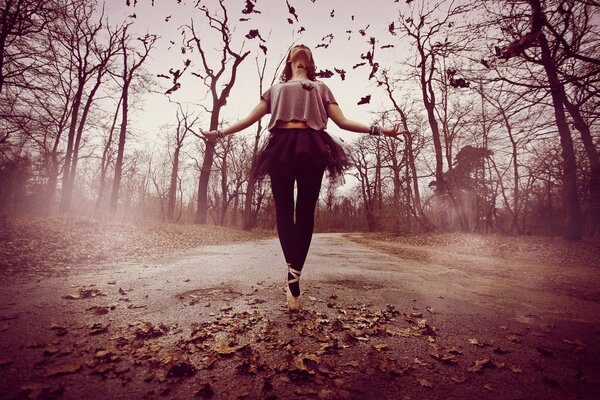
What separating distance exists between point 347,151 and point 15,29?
42.5 feet

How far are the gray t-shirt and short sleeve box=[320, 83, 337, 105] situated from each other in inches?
2.7

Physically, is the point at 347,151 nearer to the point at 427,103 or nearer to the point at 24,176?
the point at 427,103

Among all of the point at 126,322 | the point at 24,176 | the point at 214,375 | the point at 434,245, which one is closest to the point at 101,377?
the point at 214,375

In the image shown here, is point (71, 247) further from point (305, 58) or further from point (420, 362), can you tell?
point (420, 362)

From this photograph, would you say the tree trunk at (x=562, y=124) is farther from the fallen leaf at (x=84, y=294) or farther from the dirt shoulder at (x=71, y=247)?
the dirt shoulder at (x=71, y=247)

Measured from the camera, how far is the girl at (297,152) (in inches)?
96.9

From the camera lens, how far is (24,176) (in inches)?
703

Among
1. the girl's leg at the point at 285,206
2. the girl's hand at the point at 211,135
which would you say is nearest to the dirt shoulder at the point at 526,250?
the girl's leg at the point at 285,206

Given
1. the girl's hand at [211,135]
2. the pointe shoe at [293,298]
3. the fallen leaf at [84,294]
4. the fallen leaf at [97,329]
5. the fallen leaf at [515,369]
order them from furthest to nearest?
1. the girl's hand at [211,135]
2. the fallen leaf at [84,294]
3. the pointe shoe at [293,298]
4. the fallen leaf at [97,329]
5. the fallen leaf at [515,369]

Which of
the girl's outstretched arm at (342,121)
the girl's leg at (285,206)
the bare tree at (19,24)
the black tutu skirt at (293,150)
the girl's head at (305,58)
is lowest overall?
the girl's leg at (285,206)

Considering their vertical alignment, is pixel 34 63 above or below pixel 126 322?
above

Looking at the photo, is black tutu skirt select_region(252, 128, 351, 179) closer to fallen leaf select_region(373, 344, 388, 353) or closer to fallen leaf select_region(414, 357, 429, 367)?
fallen leaf select_region(373, 344, 388, 353)

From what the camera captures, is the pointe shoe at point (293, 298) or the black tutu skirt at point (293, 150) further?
the black tutu skirt at point (293, 150)

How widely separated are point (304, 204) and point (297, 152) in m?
0.45
